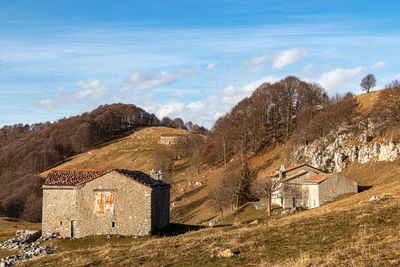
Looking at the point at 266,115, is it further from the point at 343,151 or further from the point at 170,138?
the point at 170,138

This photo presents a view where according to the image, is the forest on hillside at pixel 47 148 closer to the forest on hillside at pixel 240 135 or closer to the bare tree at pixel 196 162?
the forest on hillside at pixel 240 135

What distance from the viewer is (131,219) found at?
36.6 metres

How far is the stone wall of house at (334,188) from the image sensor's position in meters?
51.1

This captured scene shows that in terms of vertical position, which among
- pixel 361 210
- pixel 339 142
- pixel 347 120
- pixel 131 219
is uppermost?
pixel 347 120

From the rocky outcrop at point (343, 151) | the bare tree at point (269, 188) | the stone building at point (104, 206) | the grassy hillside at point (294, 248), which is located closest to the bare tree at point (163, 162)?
the rocky outcrop at point (343, 151)

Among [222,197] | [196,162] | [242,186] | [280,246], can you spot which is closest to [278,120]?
[196,162]

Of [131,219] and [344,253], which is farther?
[131,219]

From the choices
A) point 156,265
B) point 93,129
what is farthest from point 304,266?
point 93,129

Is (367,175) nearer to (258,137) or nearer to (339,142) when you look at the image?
(339,142)

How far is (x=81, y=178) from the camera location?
3988cm

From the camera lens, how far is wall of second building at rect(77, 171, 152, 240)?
36.5 meters

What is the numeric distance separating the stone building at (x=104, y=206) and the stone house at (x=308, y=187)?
25.2 metres

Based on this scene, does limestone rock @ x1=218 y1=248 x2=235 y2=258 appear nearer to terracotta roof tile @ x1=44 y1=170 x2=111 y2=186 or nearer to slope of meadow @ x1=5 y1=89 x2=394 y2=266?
slope of meadow @ x1=5 y1=89 x2=394 y2=266

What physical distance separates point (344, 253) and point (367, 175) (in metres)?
49.2
